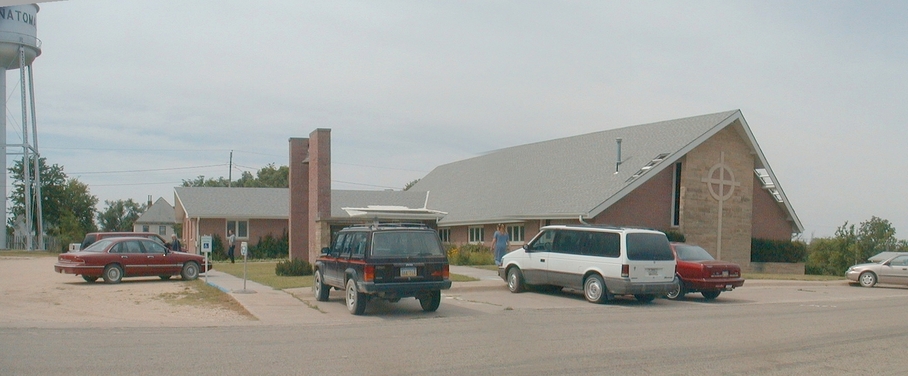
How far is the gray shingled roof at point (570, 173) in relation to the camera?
3238 cm

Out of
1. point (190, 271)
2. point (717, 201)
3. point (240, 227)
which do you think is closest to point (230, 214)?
point (240, 227)

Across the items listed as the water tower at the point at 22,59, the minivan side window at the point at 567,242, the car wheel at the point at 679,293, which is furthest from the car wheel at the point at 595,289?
the water tower at the point at 22,59

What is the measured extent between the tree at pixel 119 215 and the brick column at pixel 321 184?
59.0m

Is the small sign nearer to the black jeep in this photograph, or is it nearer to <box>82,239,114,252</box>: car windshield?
<box>82,239,114,252</box>: car windshield

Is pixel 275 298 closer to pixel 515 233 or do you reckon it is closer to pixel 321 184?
pixel 321 184

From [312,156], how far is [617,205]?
482 inches

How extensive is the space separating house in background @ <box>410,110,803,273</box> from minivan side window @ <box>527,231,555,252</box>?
9763 millimetres

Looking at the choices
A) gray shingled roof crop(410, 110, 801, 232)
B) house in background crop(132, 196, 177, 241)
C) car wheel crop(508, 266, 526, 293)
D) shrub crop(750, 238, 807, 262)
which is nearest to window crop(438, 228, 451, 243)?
gray shingled roof crop(410, 110, 801, 232)

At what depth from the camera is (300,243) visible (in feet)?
104

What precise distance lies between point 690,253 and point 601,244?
355cm

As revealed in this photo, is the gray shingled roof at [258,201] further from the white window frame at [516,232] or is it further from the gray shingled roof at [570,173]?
the white window frame at [516,232]

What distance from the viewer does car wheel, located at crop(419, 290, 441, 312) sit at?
16.6 meters

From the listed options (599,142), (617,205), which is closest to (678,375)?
(617,205)

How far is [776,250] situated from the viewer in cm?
3716
